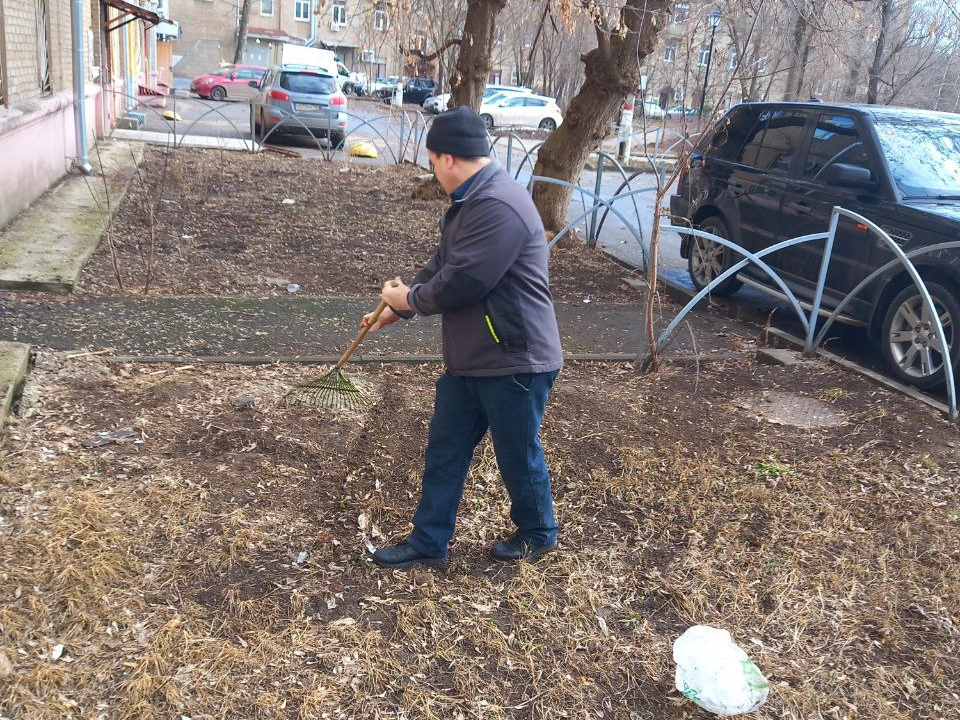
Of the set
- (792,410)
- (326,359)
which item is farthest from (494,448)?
(792,410)

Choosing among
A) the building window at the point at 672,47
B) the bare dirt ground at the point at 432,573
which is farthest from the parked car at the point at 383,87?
the bare dirt ground at the point at 432,573

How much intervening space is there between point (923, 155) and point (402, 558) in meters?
5.26

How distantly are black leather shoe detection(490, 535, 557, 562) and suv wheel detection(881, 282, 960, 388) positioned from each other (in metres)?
3.36

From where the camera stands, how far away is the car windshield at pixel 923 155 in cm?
614

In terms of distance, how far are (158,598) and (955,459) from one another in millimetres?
3956

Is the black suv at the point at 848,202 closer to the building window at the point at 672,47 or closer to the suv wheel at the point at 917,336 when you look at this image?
the suv wheel at the point at 917,336

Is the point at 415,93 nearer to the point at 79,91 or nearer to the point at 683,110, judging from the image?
the point at 79,91

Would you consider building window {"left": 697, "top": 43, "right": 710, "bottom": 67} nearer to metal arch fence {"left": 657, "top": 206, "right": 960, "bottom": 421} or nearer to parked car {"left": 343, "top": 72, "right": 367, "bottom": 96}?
metal arch fence {"left": 657, "top": 206, "right": 960, "bottom": 421}

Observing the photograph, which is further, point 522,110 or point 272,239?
point 522,110

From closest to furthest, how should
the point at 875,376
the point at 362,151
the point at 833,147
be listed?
the point at 875,376
the point at 833,147
the point at 362,151

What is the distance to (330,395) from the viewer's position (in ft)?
15.4

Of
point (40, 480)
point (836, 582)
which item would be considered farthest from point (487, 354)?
point (40, 480)

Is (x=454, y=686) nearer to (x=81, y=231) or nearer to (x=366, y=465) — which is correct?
(x=366, y=465)

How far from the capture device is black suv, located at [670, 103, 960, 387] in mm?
5711
